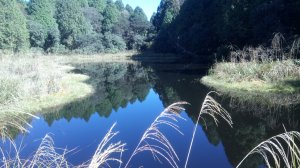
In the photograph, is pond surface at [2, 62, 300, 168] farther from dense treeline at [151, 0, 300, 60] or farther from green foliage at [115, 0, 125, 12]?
green foliage at [115, 0, 125, 12]

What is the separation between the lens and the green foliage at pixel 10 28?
41.7 m

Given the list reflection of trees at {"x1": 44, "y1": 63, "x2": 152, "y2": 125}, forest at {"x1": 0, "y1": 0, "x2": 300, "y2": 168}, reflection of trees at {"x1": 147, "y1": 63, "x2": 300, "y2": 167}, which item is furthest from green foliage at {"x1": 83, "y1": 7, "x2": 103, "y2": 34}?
reflection of trees at {"x1": 147, "y1": 63, "x2": 300, "y2": 167}

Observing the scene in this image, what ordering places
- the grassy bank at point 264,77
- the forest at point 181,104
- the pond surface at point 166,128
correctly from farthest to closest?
the grassy bank at point 264,77, the pond surface at point 166,128, the forest at point 181,104

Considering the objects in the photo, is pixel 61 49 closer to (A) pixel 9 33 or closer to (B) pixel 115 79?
(A) pixel 9 33

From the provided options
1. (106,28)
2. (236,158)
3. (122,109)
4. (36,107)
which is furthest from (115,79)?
(106,28)

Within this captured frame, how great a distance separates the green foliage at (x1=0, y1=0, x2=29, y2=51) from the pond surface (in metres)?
20.3

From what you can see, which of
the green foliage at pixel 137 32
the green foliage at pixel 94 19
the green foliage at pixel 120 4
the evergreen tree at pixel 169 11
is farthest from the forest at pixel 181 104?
the green foliage at pixel 120 4

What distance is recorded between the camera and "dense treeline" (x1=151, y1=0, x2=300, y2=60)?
2819 cm

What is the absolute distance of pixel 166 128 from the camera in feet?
46.8

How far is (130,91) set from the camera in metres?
27.0

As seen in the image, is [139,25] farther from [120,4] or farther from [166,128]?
[166,128]

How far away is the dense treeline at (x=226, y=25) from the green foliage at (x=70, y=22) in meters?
15.2

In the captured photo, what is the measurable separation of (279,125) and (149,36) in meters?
58.2

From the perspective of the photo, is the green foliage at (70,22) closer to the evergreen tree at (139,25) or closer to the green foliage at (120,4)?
the evergreen tree at (139,25)
